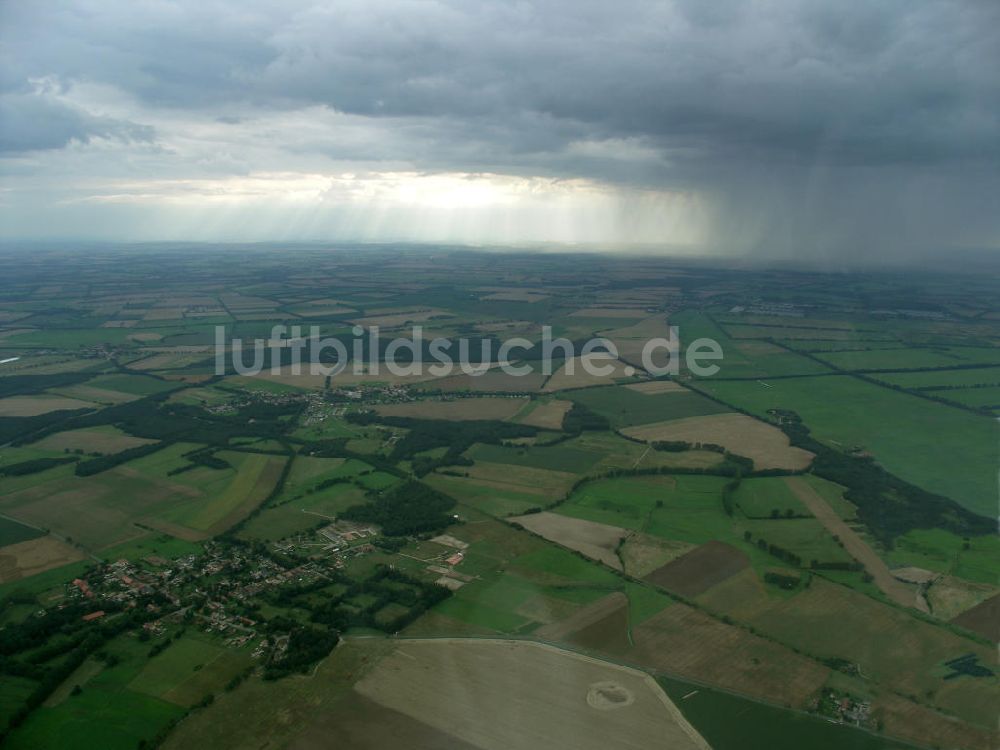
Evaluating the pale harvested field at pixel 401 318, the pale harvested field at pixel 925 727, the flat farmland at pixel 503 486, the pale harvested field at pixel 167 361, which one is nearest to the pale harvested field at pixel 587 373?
the flat farmland at pixel 503 486

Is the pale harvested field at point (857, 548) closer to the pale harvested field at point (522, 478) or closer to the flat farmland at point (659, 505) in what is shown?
the flat farmland at point (659, 505)

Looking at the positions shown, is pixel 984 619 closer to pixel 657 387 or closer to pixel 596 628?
pixel 596 628

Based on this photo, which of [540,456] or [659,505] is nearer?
[659,505]

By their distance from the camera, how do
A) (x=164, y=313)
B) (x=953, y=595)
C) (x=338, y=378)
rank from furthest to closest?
(x=164, y=313), (x=338, y=378), (x=953, y=595)

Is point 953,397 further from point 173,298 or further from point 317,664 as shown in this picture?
point 173,298

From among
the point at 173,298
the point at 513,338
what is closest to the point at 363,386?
the point at 513,338

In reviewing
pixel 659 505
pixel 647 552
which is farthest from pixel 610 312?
pixel 647 552
